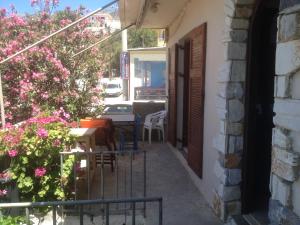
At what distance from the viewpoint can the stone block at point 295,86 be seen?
2.05 metres

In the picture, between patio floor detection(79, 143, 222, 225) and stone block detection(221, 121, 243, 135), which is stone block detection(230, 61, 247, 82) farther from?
patio floor detection(79, 143, 222, 225)

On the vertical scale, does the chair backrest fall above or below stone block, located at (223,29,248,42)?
below

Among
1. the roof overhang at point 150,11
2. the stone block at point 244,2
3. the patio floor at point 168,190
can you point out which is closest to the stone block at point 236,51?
the stone block at point 244,2

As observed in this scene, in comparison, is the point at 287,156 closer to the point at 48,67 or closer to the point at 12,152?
the point at 12,152

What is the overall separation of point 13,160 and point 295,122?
9.62 ft

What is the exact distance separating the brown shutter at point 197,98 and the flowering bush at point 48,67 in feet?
8.60

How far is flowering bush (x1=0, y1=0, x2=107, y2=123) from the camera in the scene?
662 centimetres

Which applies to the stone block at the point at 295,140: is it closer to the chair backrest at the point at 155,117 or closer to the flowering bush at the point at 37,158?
the flowering bush at the point at 37,158

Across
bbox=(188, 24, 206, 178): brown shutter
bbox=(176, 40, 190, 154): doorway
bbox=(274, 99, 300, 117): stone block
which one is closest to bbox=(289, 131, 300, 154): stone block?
bbox=(274, 99, 300, 117): stone block

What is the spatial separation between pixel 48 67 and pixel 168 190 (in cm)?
326

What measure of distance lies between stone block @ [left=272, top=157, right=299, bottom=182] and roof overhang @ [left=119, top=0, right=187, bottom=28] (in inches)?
153

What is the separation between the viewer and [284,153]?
2.16 m

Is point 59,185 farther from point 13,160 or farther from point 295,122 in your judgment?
point 295,122

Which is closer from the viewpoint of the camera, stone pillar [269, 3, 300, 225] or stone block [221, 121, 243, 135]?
stone pillar [269, 3, 300, 225]
